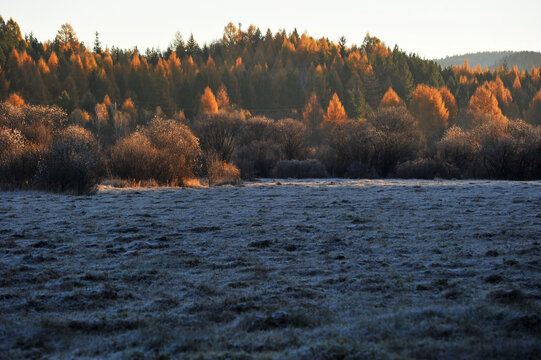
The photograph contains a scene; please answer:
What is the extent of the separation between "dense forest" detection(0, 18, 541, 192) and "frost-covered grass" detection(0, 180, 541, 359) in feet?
36.4

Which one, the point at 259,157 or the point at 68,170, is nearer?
the point at 68,170

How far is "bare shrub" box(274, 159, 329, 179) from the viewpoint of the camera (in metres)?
36.2

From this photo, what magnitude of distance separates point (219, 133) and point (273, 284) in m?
34.5

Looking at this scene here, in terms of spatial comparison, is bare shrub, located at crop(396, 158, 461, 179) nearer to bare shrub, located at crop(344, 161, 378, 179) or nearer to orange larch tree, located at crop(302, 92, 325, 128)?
bare shrub, located at crop(344, 161, 378, 179)

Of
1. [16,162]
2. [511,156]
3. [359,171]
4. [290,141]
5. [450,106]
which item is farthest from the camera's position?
[450,106]

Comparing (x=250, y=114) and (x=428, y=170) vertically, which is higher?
(x=250, y=114)

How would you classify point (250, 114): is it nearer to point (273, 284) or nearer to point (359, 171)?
point (359, 171)

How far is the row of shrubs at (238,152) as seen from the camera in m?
21.0

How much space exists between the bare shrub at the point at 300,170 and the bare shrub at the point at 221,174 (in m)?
8.18

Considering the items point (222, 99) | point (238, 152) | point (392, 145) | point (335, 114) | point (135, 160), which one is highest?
point (222, 99)

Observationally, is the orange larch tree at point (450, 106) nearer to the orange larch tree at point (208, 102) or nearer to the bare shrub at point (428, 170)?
the orange larch tree at point (208, 102)

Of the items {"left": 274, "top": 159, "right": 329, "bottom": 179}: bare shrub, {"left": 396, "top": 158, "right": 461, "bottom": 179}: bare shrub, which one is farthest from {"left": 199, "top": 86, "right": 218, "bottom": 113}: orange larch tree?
{"left": 396, "top": 158, "right": 461, "bottom": 179}: bare shrub

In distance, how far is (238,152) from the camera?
39469mm

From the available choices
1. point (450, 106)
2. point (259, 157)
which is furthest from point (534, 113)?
point (259, 157)
